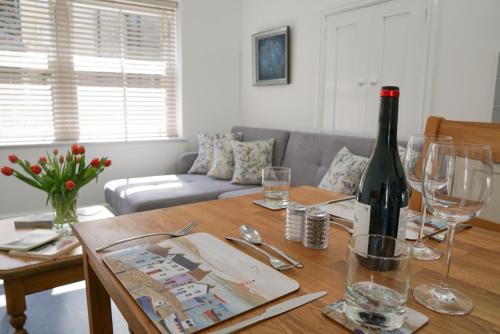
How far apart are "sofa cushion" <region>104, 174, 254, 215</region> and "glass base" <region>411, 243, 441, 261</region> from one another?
6.88 feet

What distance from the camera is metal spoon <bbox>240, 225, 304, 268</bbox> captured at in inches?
27.2

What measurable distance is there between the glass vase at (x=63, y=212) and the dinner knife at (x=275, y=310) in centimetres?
144

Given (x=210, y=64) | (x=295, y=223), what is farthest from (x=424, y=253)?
(x=210, y=64)

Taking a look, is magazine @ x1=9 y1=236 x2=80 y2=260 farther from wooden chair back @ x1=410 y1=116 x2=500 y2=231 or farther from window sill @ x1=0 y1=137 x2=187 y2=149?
window sill @ x1=0 y1=137 x2=187 y2=149

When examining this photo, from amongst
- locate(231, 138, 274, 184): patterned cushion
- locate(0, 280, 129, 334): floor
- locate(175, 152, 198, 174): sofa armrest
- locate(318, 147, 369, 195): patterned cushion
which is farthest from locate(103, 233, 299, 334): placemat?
locate(175, 152, 198, 174): sofa armrest

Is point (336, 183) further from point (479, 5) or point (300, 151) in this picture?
point (479, 5)

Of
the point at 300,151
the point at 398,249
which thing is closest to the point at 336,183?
the point at 300,151

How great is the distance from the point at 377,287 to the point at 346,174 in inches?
72.3

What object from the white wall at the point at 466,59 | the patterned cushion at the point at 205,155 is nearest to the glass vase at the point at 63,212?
the patterned cushion at the point at 205,155

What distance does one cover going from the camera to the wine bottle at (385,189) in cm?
66

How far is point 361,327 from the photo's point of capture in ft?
1.61

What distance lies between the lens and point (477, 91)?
7.11ft

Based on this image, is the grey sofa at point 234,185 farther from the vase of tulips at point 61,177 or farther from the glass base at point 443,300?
the glass base at point 443,300

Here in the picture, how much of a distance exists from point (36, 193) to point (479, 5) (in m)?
3.76
